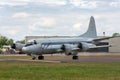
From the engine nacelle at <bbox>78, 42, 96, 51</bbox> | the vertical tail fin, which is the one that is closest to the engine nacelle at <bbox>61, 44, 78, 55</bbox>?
the engine nacelle at <bbox>78, 42, 96, 51</bbox>

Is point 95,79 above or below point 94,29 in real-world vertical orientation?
below

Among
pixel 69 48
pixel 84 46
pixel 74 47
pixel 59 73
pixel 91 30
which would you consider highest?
pixel 91 30

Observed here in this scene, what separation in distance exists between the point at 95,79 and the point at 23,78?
4289 mm

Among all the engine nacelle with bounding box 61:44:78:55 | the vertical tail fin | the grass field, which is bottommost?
the grass field

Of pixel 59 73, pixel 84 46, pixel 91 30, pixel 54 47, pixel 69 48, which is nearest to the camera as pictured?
pixel 59 73

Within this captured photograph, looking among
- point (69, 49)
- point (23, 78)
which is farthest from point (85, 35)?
point (23, 78)

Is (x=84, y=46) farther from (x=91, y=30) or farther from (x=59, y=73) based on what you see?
(x=59, y=73)

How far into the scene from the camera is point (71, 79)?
23781 millimetres

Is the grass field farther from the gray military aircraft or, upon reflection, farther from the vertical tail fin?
the vertical tail fin

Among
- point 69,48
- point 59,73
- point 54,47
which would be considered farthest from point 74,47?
point 59,73

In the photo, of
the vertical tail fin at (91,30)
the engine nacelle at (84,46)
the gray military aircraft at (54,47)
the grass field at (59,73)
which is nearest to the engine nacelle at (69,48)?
the gray military aircraft at (54,47)

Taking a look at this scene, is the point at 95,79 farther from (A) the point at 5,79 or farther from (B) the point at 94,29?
(B) the point at 94,29

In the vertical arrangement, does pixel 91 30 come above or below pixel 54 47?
above

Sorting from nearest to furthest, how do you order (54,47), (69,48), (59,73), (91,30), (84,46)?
(59,73)
(69,48)
(54,47)
(84,46)
(91,30)
